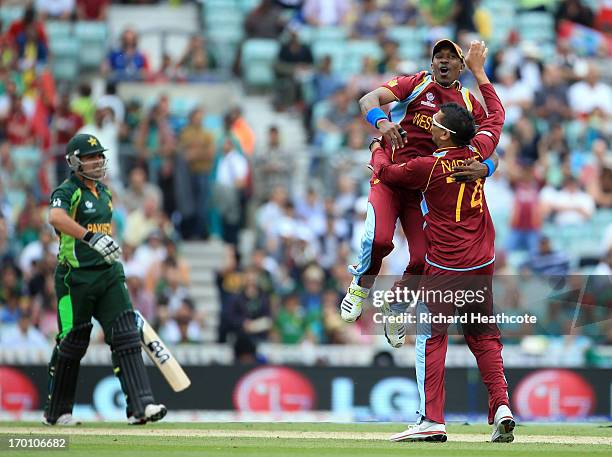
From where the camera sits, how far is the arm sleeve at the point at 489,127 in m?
10.9

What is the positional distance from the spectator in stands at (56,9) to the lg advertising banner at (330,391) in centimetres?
883

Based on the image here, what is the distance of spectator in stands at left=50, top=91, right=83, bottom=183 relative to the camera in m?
20.4

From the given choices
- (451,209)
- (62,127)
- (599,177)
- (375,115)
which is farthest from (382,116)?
(62,127)

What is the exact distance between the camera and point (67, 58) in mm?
23422

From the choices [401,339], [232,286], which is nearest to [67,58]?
[232,286]

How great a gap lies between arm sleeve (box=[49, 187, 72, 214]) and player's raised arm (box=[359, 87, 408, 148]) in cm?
275

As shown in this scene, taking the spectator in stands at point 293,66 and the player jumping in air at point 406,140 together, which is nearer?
the player jumping in air at point 406,140

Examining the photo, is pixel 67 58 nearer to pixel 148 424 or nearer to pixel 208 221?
pixel 208 221

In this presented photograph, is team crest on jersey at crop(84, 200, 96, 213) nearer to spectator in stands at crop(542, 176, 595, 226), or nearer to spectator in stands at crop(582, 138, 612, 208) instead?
spectator in stands at crop(542, 176, 595, 226)

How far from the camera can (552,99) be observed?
74.1 ft

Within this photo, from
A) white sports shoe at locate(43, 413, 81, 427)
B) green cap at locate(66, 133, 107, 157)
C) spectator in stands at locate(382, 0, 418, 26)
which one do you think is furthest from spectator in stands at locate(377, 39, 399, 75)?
white sports shoe at locate(43, 413, 81, 427)

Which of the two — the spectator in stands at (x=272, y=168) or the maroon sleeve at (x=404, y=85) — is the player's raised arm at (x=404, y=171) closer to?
the maroon sleeve at (x=404, y=85)

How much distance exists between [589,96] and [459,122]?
12.8 meters

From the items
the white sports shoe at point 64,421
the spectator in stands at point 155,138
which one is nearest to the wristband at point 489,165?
the white sports shoe at point 64,421
